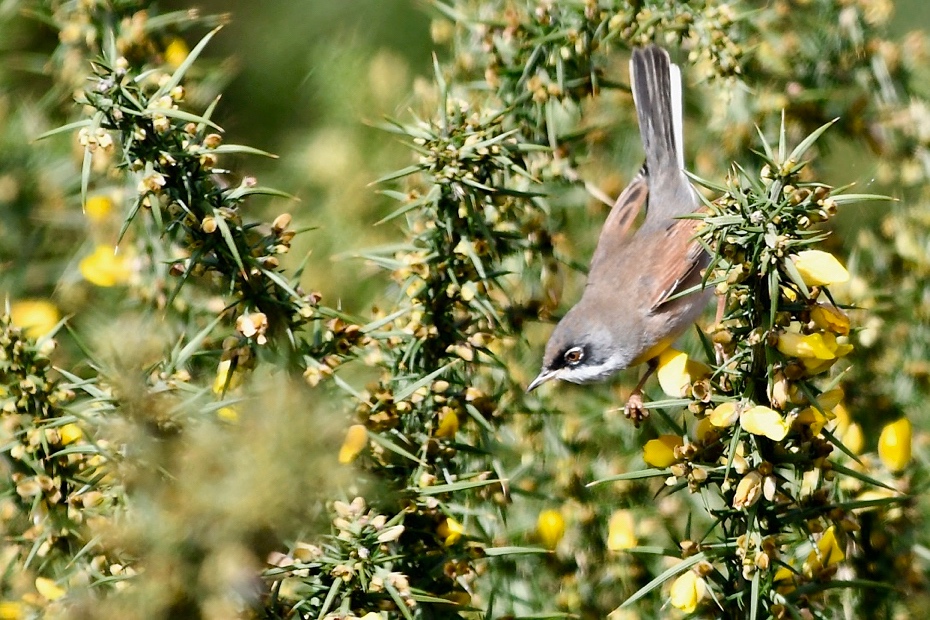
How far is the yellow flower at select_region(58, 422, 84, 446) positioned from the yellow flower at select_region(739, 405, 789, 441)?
1.24m

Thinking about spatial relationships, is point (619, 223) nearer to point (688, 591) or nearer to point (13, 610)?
point (688, 591)

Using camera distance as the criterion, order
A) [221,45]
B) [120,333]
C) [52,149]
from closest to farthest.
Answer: [120,333] < [52,149] < [221,45]

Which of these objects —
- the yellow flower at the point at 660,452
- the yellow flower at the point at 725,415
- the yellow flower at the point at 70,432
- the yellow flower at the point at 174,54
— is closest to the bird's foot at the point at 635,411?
the yellow flower at the point at 660,452

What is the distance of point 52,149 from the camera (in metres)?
3.45

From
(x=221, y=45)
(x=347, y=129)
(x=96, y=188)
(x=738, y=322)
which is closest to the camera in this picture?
(x=738, y=322)

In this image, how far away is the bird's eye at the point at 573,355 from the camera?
9.73 feet

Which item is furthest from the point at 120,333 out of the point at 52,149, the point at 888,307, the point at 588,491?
the point at 888,307

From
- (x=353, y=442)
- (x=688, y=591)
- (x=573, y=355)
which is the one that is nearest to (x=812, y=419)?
(x=688, y=591)

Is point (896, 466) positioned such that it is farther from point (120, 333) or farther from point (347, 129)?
point (347, 129)

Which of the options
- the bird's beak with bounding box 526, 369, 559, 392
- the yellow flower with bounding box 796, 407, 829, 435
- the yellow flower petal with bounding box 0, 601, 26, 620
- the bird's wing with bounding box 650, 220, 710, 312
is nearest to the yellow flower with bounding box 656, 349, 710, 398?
the yellow flower with bounding box 796, 407, 829, 435

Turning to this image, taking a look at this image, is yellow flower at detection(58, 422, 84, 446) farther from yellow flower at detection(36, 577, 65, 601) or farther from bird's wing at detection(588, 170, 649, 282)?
bird's wing at detection(588, 170, 649, 282)

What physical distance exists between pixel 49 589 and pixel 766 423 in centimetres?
136

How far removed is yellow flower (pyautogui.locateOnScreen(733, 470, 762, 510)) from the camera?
1.70 m

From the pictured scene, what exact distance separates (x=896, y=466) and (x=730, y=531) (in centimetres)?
67
